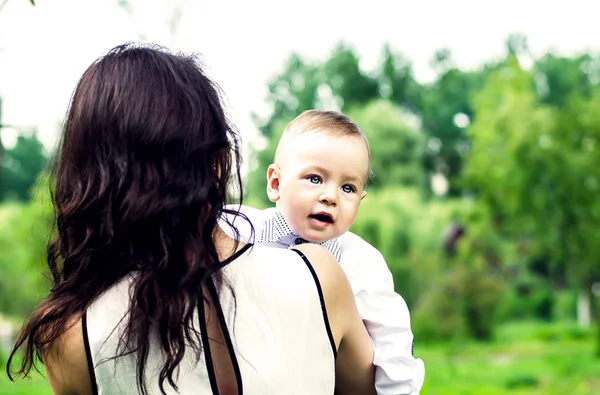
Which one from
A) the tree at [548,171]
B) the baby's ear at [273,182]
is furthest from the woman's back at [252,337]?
the tree at [548,171]

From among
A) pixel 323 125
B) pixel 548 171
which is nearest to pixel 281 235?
pixel 323 125

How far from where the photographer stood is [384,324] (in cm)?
163

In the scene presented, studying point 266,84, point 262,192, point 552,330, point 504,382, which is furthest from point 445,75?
point 504,382

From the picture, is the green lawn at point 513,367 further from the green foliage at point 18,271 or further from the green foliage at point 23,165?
the green foliage at point 23,165

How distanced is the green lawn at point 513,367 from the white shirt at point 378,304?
25.4 feet

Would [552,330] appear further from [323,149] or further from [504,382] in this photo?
[323,149]

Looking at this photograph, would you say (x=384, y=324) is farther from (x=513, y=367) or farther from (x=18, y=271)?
(x=18, y=271)

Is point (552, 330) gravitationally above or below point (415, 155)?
below

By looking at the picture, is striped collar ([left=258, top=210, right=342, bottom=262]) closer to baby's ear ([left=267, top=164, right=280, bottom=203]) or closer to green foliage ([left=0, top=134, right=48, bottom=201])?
baby's ear ([left=267, top=164, right=280, bottom=203])

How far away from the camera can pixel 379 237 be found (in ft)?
59.2

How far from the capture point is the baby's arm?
158cm

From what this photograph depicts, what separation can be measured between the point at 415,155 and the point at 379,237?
30.6 ft

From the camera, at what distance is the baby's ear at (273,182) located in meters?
1.89

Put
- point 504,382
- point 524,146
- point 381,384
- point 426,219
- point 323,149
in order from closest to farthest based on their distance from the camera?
point 381,384, point 323,149, point 504,382, point 524,146, point 426,219
